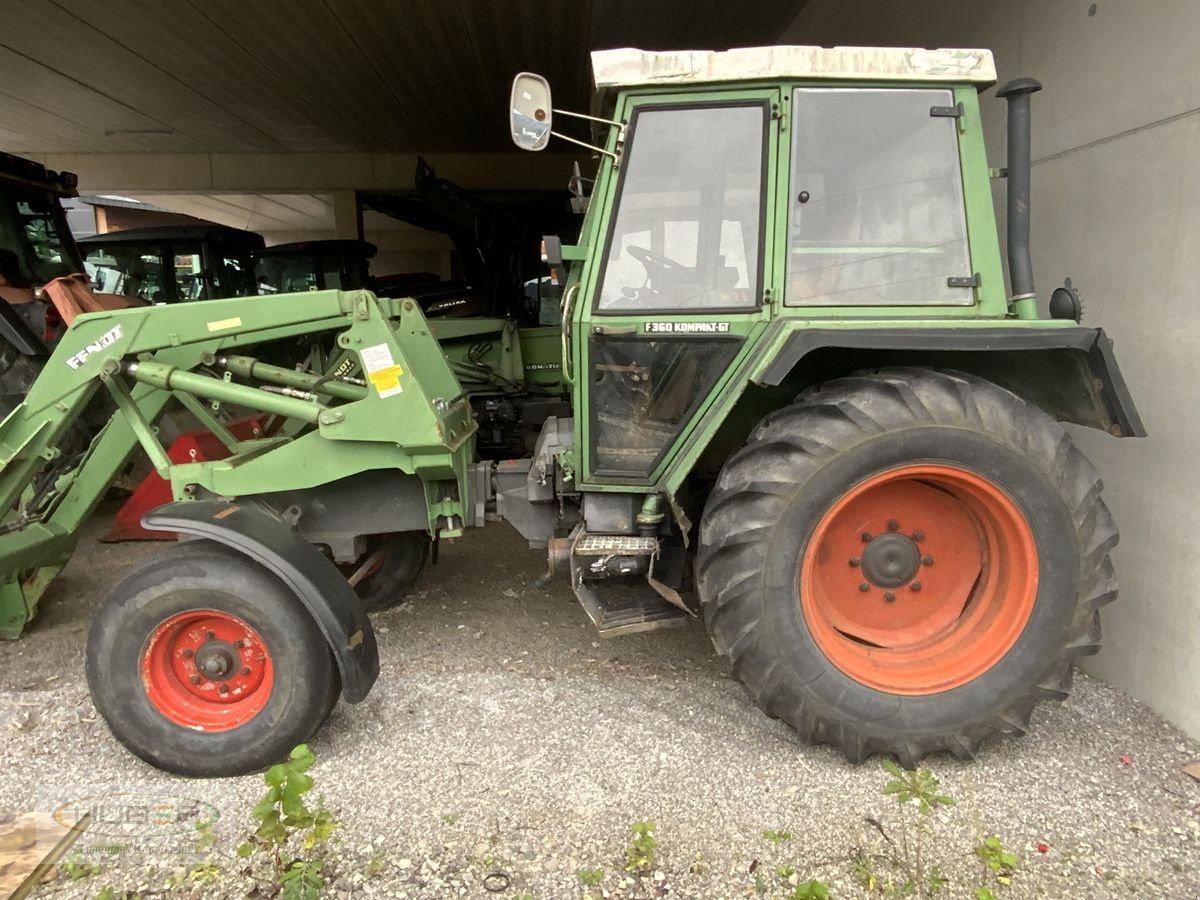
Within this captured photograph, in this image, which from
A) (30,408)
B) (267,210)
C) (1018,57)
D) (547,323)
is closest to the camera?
(30,408)

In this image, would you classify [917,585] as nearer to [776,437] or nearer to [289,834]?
[776,437]

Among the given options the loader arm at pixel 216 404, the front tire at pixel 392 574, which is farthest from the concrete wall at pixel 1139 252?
the front tire at pixel 392 574

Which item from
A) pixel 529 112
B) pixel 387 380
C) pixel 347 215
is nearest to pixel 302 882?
pixel 387 380

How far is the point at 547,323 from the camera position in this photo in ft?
23.8

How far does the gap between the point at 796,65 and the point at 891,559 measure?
1634 mm

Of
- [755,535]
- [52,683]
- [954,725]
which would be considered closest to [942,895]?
[954,725]

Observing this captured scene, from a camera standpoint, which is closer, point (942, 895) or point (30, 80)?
point (942, 895)

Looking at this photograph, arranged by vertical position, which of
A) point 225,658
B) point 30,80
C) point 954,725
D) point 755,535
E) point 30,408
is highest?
point 30,80

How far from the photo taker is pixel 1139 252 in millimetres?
2650

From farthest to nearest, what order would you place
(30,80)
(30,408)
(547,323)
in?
(30,80)
(547,323)
(30,408)

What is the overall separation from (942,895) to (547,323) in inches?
238

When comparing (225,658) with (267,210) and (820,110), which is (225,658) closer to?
(820,110)

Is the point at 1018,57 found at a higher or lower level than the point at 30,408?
higher

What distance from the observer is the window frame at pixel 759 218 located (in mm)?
2361
